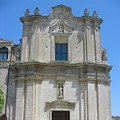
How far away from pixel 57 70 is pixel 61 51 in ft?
7.79

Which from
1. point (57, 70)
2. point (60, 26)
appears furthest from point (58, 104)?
point (60, 26)

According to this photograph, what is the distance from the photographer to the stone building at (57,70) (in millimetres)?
22734

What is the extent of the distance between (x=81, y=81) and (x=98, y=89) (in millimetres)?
1595

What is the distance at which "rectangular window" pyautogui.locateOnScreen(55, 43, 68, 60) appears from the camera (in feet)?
82.0

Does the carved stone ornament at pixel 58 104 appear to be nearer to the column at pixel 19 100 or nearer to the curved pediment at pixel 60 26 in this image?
the column at pixel 19 100

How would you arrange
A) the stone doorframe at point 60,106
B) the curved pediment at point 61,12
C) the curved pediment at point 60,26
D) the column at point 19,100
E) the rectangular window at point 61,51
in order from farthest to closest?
the curved pediment at point 61,12
the curved pediment at point 60,26
the rectangular window at point 61,51
the stone doorframe at point 60,106
the column at point 19,100

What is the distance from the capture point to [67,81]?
23.5 m

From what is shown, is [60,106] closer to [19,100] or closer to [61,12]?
[19,100]

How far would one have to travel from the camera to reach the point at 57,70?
23.6 metres

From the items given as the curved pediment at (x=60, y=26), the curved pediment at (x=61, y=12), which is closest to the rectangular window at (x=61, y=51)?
the curved pediment at (x=60, y=26)

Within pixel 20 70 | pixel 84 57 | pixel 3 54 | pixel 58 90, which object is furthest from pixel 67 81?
pixel 3 54

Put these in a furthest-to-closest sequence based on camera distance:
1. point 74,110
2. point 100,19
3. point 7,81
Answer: point 100,19 < point 7,81 < point 74,110

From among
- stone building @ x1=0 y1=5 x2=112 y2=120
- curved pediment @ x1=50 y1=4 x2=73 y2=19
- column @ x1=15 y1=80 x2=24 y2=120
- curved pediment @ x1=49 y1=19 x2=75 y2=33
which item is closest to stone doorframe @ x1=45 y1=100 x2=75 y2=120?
stone building @ x1=0 y1=5 x2=112 y2=120

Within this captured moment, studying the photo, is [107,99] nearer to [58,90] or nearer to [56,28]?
[58,90]
